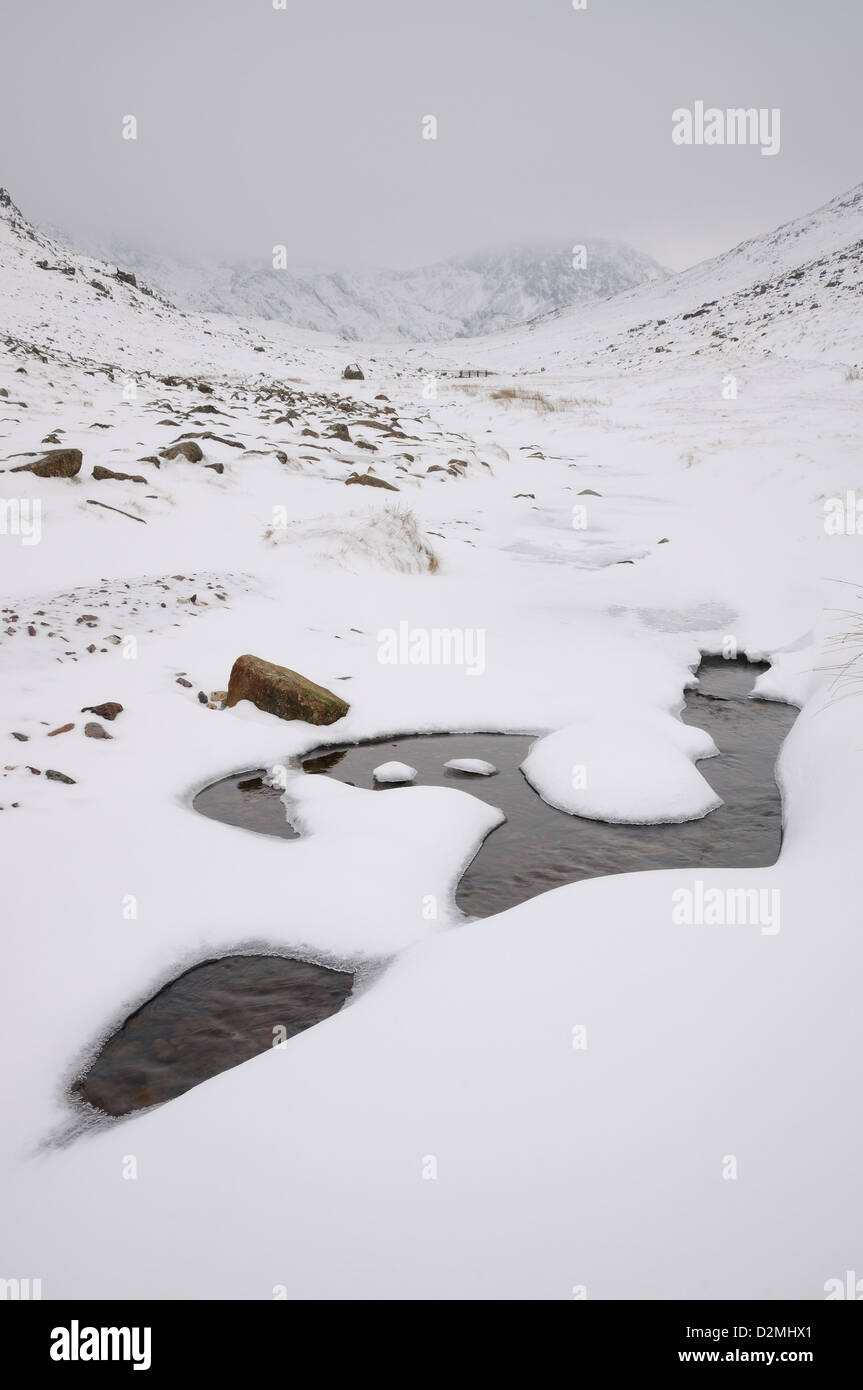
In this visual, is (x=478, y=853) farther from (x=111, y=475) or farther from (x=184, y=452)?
(x=184, y=452)

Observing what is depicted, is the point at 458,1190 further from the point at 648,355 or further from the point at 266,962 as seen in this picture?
the point at 648,355

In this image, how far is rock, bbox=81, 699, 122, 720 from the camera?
566cm

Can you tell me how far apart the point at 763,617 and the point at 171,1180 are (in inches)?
381

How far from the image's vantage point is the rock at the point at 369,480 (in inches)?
611

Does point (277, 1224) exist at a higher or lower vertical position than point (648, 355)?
lower

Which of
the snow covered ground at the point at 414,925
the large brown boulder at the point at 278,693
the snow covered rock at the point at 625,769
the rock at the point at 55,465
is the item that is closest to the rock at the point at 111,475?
the snow covered ground at the point at 414,925

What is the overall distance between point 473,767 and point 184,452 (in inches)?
423

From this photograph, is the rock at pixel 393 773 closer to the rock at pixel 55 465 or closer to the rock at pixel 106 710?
the rock at pixel 106 710

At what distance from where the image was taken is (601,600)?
1018cm

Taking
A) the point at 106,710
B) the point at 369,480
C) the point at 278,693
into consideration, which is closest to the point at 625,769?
the point at 278,693

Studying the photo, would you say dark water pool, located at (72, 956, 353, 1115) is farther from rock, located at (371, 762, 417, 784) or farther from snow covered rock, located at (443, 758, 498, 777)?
snow covered rock, located at (443, 758, 498, 777)

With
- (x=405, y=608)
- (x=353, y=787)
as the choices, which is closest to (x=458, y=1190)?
(x=353, y=787)

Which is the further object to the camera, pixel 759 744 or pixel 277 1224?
pixel 759 744

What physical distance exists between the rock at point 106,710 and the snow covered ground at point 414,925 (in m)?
0.09
